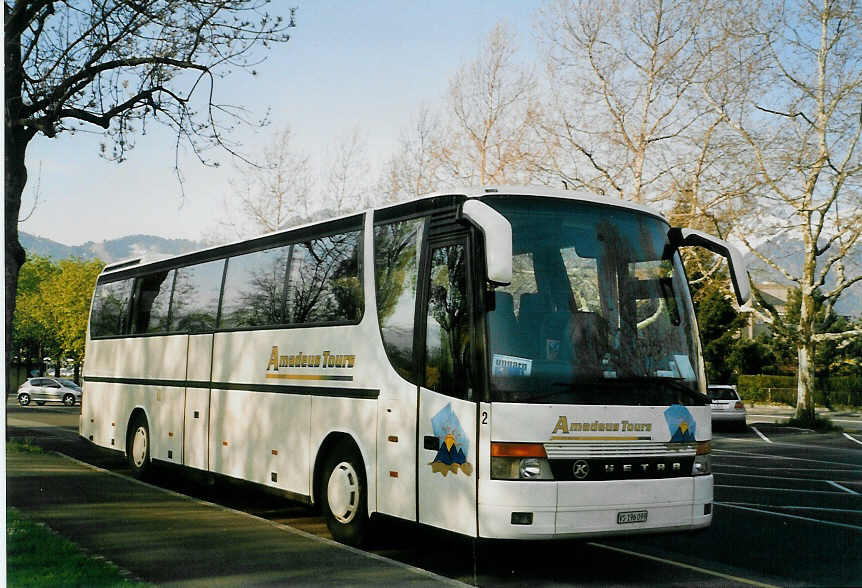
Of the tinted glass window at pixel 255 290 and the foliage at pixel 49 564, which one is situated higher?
the tinted glass window at pixel 255 290

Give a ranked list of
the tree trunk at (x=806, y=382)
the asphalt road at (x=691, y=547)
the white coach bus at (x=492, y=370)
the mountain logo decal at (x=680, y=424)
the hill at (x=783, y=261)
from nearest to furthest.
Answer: the white coach bus at (x=492, y=370)
the mountain logo decal at (x=680, y=424)
the asphalt road at (x=691, y=547)
the hill at (x=783, y=261)
the tree trunk at (x=806, y=382)

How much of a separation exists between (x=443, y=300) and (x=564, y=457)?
1712 millimetres

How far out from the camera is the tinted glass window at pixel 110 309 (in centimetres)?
1567

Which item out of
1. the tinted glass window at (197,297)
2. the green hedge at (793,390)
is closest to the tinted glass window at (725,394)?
the tinted glass window at (197,297)

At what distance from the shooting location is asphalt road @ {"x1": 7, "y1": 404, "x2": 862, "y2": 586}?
26.3 feet

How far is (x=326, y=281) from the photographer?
1008cm

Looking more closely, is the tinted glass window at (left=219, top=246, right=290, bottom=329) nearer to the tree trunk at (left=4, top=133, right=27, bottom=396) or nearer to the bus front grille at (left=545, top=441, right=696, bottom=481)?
the tree trunk at (left=4, top=133, right=27, bottom=396)

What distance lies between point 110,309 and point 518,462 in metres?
10.9

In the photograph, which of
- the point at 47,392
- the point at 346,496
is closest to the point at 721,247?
the point at 346,496

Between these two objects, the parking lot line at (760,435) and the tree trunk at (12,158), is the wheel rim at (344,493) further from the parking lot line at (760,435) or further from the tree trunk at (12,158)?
the parking lot line at (760,435)

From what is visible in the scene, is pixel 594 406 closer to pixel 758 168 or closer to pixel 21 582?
pixel 21 582

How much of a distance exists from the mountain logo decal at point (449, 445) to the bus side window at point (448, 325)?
0.20 metres

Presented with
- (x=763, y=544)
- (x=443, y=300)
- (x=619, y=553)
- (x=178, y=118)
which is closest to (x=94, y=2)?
(x=178, y=118)

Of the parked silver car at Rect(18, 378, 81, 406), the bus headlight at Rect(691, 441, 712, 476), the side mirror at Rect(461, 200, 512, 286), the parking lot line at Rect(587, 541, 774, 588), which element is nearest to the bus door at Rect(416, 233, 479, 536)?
the side mirror at Rect(461, 200, 512, 286)
